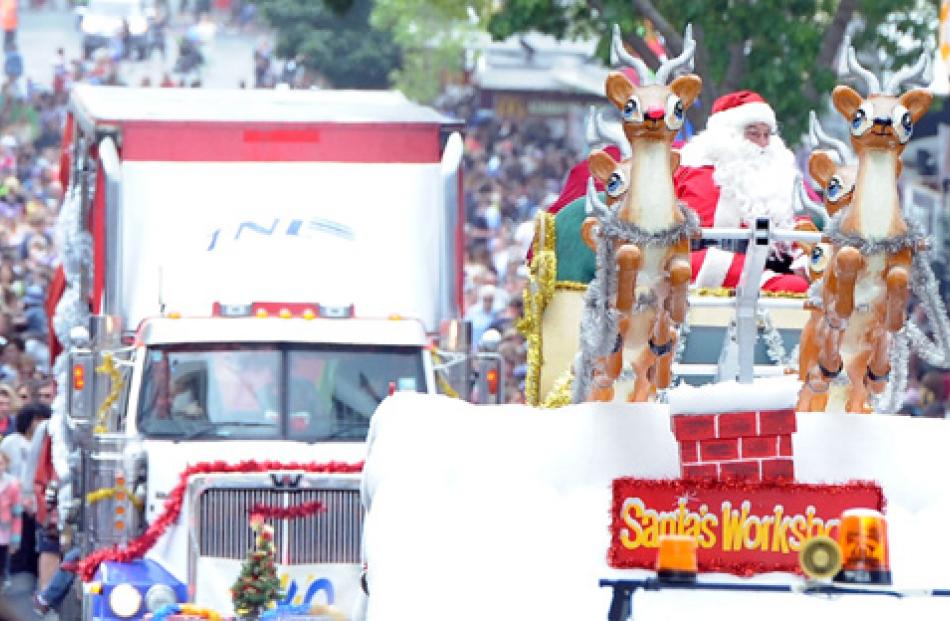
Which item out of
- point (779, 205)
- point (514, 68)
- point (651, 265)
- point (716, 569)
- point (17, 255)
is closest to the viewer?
point (716, 569)

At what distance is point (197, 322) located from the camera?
1492 cm

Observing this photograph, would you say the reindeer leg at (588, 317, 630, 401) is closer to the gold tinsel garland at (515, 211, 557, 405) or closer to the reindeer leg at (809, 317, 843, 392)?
the reindeer leg at (809, 317, 843, 392)

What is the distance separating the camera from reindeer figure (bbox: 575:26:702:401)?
881 centimetres

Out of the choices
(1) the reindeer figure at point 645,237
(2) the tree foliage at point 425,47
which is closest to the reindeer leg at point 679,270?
(1) the reindeer figure at point 645,237

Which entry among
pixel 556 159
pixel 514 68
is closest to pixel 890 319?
pixel 556 159

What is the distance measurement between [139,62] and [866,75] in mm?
54187

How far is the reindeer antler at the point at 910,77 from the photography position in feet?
29.9

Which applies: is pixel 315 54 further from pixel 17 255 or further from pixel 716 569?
pixel 716 569

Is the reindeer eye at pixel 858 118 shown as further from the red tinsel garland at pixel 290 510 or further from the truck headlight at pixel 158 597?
the truck headlight at pixel 158 597

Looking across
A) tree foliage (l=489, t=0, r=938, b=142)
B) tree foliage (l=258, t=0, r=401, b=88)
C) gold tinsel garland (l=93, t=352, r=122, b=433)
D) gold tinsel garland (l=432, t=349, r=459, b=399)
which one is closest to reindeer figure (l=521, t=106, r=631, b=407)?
gold tinsel garland (l=432, t=349, r=459, b=399)

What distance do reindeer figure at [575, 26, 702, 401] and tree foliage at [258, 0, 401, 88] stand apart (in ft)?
151

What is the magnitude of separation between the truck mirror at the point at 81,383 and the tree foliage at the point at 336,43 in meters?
40.3

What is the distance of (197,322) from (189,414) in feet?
2.15

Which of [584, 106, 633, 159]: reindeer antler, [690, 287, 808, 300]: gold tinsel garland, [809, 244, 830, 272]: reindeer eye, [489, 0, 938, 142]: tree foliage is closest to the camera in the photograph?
[809, 244, 830, 272]: reindeer eye
